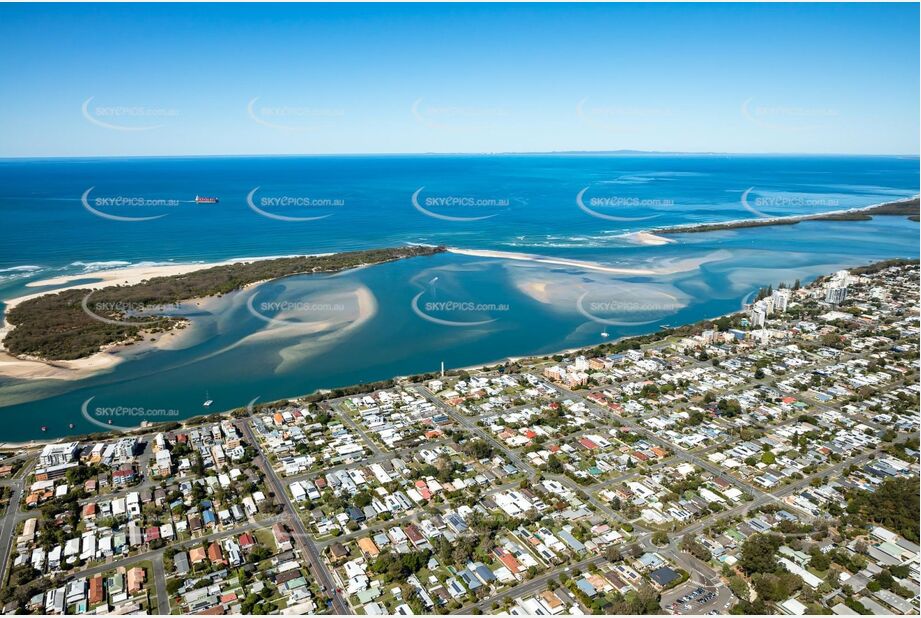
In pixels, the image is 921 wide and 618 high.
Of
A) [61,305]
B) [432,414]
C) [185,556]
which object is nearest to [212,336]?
[61,305]

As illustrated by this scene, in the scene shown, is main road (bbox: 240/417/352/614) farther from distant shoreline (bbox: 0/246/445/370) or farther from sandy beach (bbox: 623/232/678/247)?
sandy beach (bbox: 623/232/678/247)

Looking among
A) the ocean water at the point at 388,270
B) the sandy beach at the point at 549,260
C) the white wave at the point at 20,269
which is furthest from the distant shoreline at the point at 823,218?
the white wave at the point at 20,269

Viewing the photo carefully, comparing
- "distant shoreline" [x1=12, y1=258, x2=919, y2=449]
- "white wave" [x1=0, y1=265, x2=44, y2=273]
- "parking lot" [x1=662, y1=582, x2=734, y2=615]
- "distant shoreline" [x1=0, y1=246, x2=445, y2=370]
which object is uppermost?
"white wave" [x1=0, y1=265, x2=44, y2=273]

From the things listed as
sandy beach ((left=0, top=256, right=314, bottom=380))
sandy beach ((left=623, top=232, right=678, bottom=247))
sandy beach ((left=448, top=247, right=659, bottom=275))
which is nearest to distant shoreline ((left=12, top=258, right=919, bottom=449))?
sandy beach ((left=0, top=256, right=314, bottom=380))

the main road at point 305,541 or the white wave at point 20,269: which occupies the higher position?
the white wave at point 20,269

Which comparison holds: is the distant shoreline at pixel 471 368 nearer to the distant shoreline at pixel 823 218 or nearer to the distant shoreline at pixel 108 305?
the distant shoreline at pixel 108 305

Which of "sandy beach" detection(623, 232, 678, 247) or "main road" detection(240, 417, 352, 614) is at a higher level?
"sandy beach" detection(623, 232, 678, 247)
